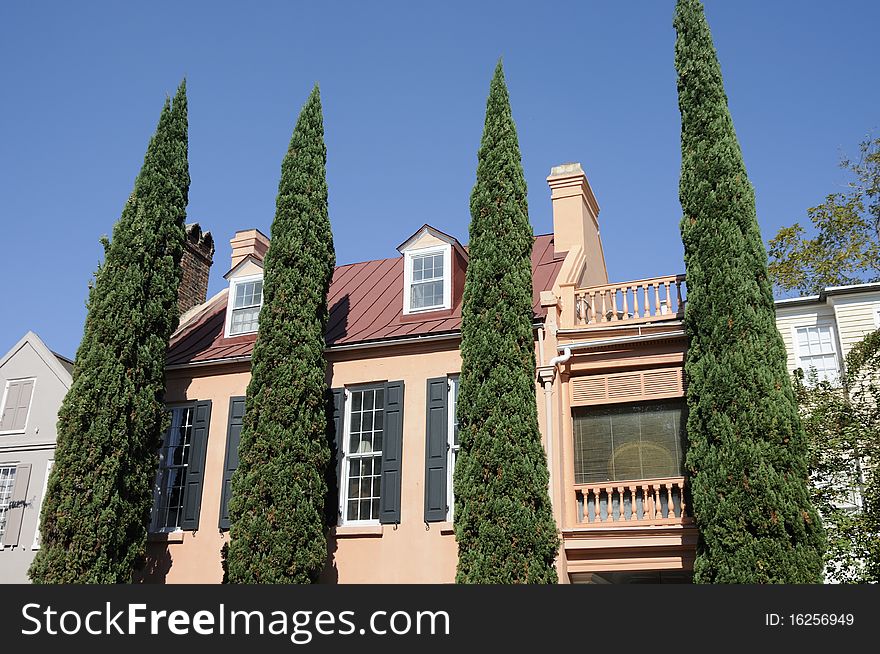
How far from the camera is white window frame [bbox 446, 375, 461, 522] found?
14.3 metres

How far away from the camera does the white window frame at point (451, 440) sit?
1428 cm

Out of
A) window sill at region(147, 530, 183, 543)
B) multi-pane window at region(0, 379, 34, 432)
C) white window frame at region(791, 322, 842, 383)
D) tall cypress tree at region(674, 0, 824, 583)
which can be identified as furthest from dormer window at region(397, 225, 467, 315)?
multi-pane window at region(0, 379, 34, 432)

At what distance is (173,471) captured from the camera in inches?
644

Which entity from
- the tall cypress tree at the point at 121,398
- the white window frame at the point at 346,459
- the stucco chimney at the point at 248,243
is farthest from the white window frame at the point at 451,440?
the stucco chimney at the point at 248,243

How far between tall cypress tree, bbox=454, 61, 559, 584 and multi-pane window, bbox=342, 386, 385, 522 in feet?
7.34

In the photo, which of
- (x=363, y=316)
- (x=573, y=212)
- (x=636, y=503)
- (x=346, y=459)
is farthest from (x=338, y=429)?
(x=573, y=212)

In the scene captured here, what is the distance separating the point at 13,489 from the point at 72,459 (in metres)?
5.07

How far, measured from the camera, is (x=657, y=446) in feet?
46.5

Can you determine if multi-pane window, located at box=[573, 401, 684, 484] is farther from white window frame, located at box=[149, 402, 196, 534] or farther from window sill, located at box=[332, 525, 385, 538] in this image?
white window frame, located at box=[149, 402, 196, 534]

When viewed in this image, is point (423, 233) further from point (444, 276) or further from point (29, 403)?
point (29, 403)

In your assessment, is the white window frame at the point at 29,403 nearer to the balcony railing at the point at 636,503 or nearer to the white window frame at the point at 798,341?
the balcony railing at the point at 636,503

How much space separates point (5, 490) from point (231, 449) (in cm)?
594

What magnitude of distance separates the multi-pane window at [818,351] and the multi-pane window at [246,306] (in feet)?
38.1

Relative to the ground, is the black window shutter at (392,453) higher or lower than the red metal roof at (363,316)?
lower
